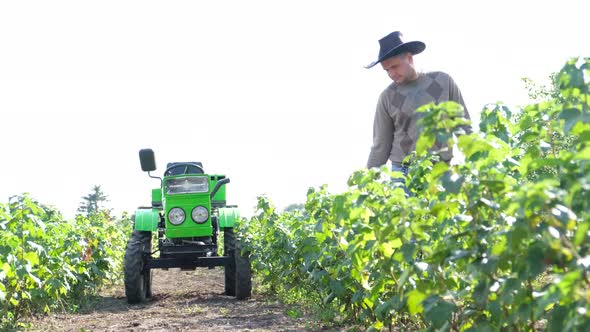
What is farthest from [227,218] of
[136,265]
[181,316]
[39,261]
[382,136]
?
[382,136]

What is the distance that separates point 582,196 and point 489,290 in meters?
Answer: 0.58

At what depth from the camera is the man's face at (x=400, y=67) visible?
4.99m

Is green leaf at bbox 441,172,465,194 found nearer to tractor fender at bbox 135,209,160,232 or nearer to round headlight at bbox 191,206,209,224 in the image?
round headlight at bbox 191,206,209,224

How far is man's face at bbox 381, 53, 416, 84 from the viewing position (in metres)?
4.99

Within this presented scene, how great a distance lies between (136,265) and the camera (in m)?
8.23

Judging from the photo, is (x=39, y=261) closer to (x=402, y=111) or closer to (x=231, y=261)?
(x=231, y=261)

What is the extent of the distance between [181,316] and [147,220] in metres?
1.85

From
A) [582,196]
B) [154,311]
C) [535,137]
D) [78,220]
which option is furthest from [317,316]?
[78,220]

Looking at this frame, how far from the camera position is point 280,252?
8328 millimetres

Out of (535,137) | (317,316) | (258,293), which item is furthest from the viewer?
(258,293)

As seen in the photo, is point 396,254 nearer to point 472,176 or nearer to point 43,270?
point 472,176

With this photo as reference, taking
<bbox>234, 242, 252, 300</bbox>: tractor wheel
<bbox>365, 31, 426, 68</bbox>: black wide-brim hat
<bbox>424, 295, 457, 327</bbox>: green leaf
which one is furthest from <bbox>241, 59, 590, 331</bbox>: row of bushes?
<bbox>234, 242, 252, 300</bbox>: tractor wheel

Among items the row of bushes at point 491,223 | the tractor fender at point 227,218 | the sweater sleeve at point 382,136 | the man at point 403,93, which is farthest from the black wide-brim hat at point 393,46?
the tractor fender at point 227,218

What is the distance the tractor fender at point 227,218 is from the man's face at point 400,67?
4.04 metres
